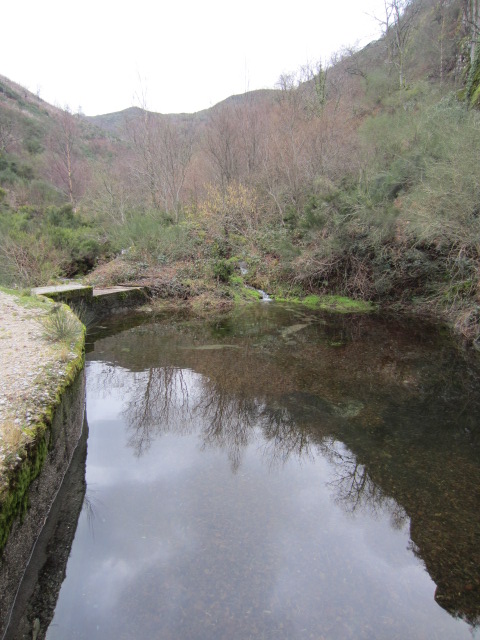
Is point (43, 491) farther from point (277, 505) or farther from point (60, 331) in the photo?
point (60, 331)

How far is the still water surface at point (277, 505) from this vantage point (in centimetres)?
271

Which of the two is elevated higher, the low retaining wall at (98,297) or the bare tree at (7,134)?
the bare tree at (7,134)

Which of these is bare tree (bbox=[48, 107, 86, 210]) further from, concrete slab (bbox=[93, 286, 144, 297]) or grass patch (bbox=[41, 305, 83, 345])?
grass patch (bbox=[41, 305, 83, 345])

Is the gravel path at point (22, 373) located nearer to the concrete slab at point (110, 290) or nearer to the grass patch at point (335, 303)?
the concrete slab at point (110, 290)

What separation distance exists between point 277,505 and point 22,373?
3.02 metres

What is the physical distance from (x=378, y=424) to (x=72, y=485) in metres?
3.77

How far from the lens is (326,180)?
1415 cm

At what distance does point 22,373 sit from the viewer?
14.1 ft

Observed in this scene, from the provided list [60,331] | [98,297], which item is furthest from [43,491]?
[98,297]

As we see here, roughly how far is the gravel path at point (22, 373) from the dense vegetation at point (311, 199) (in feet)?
19.8

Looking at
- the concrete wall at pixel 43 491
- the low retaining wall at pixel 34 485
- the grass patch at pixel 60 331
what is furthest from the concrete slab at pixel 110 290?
the low retaining wall at pixel 34 485

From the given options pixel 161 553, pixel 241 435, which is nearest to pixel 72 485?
pixel 161 553

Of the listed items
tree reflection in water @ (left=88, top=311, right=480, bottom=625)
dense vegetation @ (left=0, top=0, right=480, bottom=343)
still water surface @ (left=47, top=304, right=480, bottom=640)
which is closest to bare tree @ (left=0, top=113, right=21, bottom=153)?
dense vegetation @ (left=0, top=0, right=480, bottom=343)

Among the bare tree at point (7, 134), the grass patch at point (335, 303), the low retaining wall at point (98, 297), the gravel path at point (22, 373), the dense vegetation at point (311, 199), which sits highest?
the bare tree at point (7, 134)
